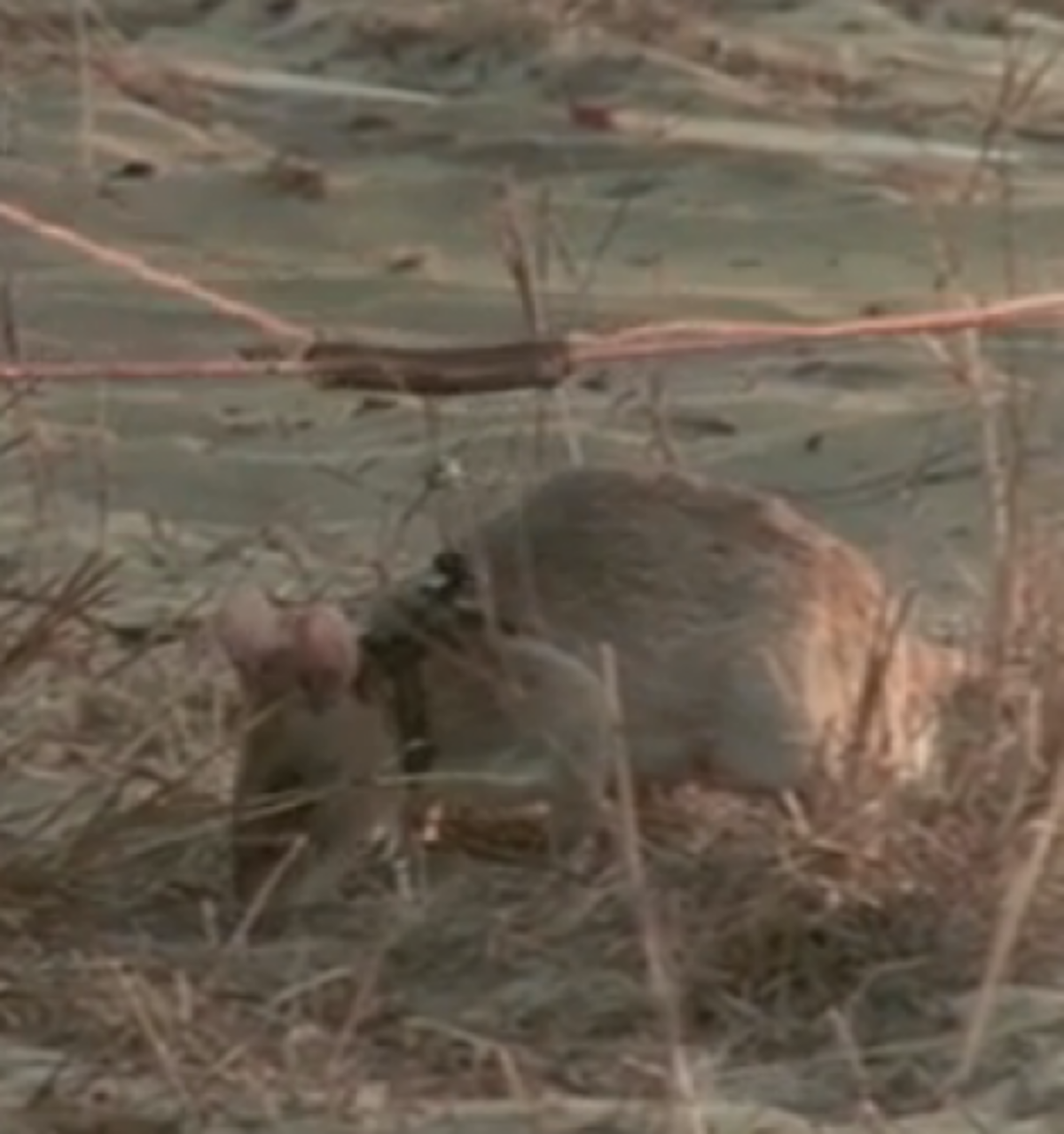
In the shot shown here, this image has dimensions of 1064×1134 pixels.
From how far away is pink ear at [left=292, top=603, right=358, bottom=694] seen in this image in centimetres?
443

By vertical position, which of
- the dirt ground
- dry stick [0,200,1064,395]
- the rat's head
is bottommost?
the dirt ground

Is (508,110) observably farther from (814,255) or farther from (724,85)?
(814,255)

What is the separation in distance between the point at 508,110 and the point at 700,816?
15.1 ft

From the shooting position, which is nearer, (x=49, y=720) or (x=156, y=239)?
(x=49, y=720)

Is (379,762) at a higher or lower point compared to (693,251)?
higher

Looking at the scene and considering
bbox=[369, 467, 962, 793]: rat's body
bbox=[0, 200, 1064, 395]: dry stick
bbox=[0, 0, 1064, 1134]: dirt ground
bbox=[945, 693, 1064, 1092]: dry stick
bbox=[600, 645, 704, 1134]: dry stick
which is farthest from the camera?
bbox=[369, 467, 962, 793]: rat's body

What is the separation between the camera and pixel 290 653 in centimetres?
444

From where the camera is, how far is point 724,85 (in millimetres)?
9297

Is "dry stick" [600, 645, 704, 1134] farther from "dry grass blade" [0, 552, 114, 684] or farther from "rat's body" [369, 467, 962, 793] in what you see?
"dry grass blade" [0, 552, 114, 684]

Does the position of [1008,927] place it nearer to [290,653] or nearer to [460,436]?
[290,653]

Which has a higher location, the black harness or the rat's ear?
the rat's ear

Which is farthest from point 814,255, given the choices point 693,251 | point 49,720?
point 49,720

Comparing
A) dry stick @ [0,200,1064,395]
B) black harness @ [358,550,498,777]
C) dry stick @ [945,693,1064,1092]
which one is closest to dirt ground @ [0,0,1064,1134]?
dry stick @ [945,693,1064,1092]

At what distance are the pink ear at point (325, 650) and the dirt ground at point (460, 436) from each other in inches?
7.5
